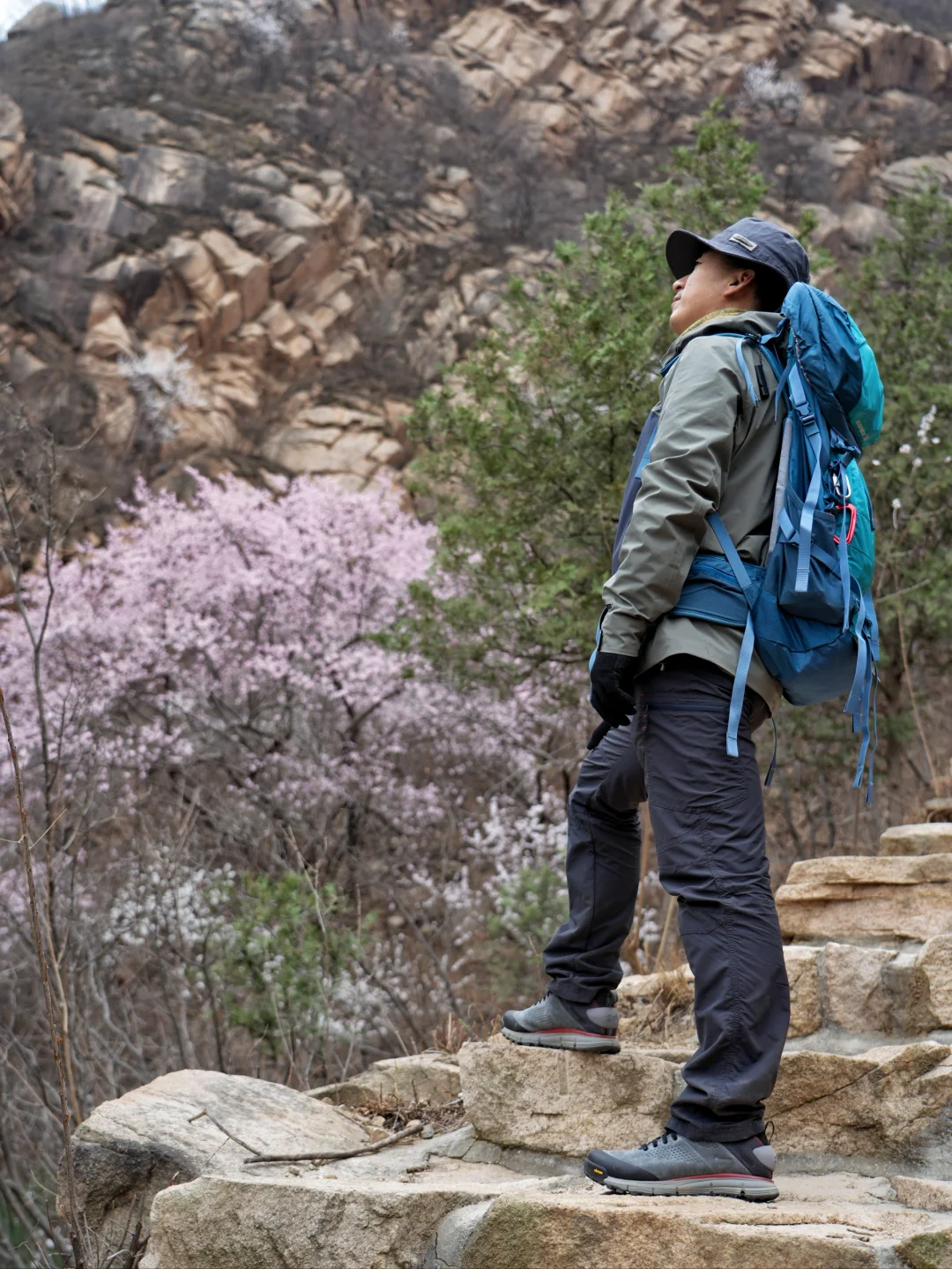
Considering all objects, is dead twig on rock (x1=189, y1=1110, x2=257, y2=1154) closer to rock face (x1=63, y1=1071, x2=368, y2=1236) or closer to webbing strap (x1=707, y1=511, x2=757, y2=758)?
rock face (x1=63, y1=1071, x2=368, y2=1236)

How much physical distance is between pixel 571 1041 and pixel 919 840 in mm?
2168

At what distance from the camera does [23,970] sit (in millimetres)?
10008

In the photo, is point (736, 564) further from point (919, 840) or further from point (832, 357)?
point (919, 840)

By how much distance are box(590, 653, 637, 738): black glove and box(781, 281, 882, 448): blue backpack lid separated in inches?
27.1

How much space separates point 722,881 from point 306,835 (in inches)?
320

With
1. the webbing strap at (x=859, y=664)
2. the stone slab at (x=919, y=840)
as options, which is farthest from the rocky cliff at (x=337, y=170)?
the webbing strap at (x=859, y=664)

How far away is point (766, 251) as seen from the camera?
2.52 metres

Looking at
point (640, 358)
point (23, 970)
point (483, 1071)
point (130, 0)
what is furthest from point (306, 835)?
point (130, 0)

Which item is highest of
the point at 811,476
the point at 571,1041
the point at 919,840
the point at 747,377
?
the point at 747,377

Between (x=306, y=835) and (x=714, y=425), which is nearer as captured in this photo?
(x=714, y=425)

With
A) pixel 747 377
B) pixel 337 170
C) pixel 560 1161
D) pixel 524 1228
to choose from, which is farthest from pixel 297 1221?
pixel 337 170

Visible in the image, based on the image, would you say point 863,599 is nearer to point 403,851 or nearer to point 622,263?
point 622,263


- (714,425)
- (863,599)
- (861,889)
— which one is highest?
(714,425)

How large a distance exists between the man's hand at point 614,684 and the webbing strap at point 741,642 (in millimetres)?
211
